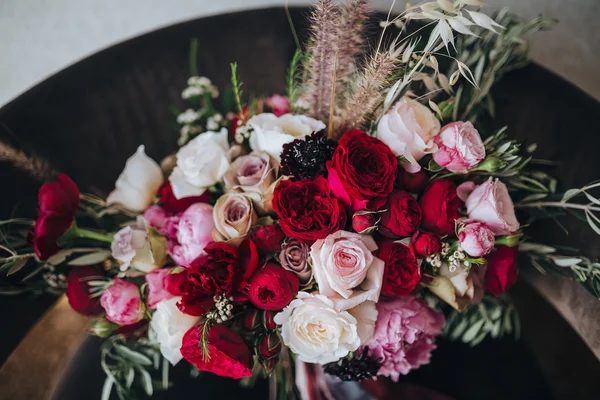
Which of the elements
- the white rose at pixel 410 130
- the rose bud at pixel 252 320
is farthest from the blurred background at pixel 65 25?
the rose bud at pixel 252 320

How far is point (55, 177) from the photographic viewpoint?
0.80 m

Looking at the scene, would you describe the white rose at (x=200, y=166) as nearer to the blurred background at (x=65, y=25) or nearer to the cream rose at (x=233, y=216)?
the cream rose at (x=233, y=216)

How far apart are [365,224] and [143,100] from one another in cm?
62

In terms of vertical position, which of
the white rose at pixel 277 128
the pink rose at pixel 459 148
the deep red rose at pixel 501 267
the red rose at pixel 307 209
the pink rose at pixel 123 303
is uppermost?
the white rose at pixel 277 128

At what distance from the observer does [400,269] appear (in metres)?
0.53

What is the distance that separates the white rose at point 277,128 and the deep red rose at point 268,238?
94 mm

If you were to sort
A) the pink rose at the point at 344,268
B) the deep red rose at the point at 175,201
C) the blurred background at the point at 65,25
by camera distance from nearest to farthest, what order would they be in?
the pink rose at the point at 344,268, the deep red rose at the point at 175,201, the blurred background at the point at 65,25

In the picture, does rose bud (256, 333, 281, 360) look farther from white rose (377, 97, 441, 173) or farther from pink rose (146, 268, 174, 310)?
white rose (377, 97, 441, 173)

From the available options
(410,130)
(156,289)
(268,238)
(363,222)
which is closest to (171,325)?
(156,289)

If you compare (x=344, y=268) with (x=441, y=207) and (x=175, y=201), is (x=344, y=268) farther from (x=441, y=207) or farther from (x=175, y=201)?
(x=175, y=201)

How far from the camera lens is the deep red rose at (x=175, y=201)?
61cm

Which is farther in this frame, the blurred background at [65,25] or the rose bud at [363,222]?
the blurred background at [65,25]

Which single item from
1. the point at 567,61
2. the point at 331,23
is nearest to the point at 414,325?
the point at 331,23

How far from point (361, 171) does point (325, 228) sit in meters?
0.08
